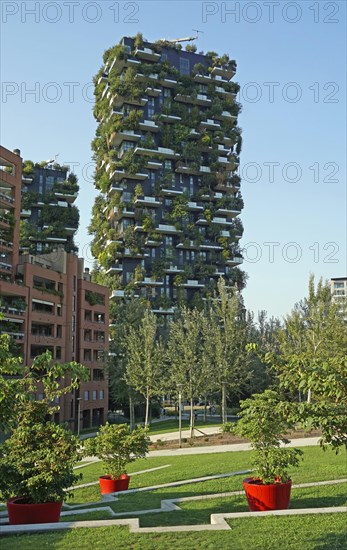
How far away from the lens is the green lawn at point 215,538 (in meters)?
9.47

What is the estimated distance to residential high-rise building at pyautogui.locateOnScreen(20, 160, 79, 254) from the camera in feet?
294

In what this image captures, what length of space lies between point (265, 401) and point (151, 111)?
85426mm

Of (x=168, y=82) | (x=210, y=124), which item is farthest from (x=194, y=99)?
(x=168, y=82)

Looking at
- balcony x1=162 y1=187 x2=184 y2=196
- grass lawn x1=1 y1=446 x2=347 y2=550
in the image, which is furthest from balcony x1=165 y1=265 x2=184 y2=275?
grass lawn x1=1 y1=446 x2=347 y2=550

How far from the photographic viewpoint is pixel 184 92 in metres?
93.3

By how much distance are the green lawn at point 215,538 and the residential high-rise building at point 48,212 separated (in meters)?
80.6

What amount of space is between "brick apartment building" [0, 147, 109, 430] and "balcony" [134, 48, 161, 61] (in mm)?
41901

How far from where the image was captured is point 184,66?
96.7 metres

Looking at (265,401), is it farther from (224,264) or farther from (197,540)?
(224,264)

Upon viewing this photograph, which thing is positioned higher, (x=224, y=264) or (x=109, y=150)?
(x=109, y=150)

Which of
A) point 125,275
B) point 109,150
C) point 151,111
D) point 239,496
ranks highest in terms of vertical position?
point 151,111

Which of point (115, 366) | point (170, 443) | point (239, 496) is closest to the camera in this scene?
point (239, 496)

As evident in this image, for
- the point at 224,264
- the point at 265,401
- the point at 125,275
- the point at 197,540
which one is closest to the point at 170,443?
the point at 265,401

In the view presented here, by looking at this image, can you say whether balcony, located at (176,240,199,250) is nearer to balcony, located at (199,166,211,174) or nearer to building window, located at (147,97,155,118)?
balcony, located at (199,166,211,174)
